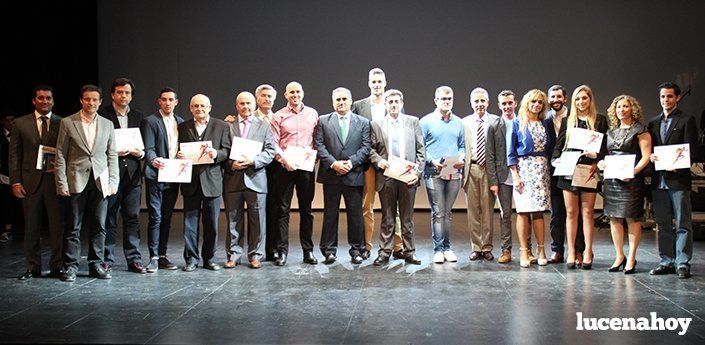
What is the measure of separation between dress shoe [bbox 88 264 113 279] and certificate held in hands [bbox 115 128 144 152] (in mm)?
906

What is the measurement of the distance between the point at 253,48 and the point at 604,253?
6157 millimetres

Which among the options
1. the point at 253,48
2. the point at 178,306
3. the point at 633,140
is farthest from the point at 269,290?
the point at 253,48

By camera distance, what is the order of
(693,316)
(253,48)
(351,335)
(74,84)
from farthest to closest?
(253,48) < (74,84) < (693,316) < (351,335)

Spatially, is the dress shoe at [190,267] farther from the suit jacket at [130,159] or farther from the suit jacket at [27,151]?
the suit jacket at [27,151]

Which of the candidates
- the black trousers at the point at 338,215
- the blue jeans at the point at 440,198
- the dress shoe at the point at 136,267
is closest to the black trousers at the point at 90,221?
the dress shoe at the point at 136,267

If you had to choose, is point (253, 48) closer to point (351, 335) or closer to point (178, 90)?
point (178, 90)

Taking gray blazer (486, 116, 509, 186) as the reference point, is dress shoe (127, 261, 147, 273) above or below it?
below

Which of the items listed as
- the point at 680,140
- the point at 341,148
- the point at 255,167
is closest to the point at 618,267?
the point at 680,140

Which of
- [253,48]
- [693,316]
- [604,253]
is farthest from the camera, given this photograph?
[253,48]

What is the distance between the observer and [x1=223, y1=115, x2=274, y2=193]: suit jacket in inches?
220

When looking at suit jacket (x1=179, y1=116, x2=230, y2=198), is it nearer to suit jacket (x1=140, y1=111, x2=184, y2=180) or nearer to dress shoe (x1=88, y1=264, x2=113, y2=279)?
suit jacket (x1=140, y1=111, x2=184, y2=180)

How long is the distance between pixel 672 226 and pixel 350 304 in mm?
2674

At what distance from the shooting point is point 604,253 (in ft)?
20.9

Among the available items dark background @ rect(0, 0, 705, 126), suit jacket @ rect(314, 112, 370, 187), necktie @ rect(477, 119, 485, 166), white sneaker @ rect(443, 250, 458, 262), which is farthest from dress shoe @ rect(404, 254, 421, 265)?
dark background @ rect(0, 0, 705, 126)
